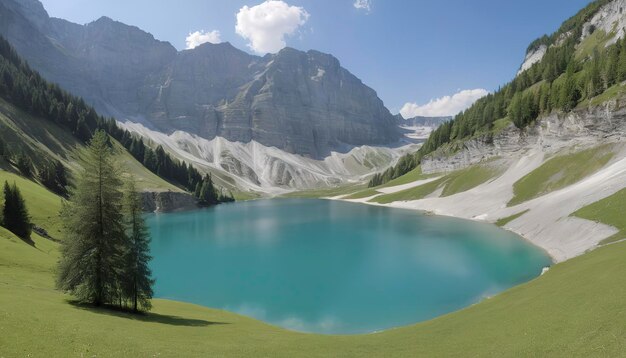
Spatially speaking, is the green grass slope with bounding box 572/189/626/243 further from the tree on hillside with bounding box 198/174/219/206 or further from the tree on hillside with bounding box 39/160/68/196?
the tree on hillside with bounding box 198/174/219/206

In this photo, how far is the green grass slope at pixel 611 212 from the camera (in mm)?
40438

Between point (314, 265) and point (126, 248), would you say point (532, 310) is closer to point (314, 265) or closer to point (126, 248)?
point (126, 248)

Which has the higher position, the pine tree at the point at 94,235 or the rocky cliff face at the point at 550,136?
the rocky cliff face at the point at 550,136

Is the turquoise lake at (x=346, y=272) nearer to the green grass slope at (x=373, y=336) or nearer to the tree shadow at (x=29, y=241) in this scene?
the green grass slope at (x=373, y=336)

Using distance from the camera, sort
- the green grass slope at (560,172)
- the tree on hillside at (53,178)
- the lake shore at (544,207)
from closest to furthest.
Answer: the lake shore at (544,207)
the green grass slope at (560,172)
the tree on hillside at (53,178)

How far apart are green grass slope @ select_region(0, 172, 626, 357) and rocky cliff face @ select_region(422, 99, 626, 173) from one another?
7428 cm

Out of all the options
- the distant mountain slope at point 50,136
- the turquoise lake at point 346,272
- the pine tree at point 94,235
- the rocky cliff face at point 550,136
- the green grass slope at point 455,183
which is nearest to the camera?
the pine tree at point 94,235

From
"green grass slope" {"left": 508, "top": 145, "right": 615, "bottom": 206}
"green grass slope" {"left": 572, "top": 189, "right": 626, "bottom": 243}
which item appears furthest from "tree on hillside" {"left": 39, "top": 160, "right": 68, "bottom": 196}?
"green grass slope" {"left": 508, "top": 145, "right": 615, "bottom": 206}

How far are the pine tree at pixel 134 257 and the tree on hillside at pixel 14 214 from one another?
29.1m

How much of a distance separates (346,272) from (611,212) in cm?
3523

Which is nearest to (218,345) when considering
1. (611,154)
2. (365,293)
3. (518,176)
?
(365,293)

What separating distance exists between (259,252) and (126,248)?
3693 cm

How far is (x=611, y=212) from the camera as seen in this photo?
45.3 m

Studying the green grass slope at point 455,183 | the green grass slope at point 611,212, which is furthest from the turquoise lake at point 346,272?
the green grass slope at point 455,183
